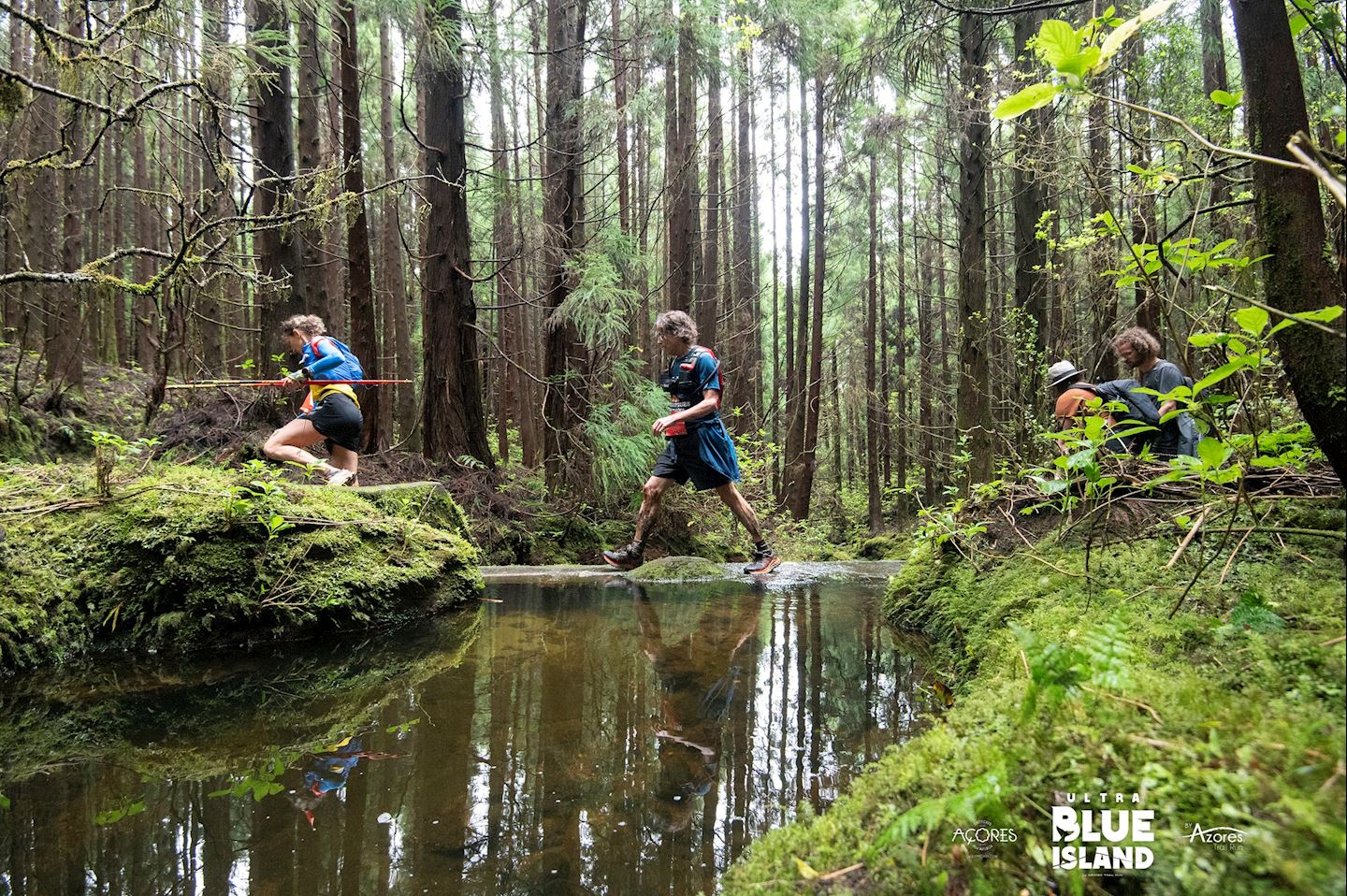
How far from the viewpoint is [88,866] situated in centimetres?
173

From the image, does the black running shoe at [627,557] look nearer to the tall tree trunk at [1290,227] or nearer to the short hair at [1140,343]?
the short hair at [1140,343]

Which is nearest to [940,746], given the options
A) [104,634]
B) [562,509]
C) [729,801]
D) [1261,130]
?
[729,801]

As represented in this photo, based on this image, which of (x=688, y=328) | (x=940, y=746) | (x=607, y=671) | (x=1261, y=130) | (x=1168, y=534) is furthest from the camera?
(x=688, y=328)

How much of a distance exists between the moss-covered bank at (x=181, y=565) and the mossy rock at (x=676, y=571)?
1.83 metres

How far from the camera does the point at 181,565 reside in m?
3.79

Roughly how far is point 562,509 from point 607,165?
18.6m

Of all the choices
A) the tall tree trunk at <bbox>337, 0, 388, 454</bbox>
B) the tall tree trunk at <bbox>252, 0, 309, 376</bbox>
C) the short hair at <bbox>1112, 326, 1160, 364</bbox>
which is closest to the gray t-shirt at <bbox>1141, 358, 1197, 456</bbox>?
the short hair at <bbox>1112, 326, 1160, 364</bbox>

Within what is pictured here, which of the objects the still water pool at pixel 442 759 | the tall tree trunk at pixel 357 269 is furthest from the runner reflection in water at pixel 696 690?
the tall tree trunk at pixel 357 269

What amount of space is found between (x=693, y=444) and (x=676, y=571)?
1.17 metres

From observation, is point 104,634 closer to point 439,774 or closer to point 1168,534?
point 439,774

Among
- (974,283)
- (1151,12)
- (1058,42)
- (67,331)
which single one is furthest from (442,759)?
(67,331)

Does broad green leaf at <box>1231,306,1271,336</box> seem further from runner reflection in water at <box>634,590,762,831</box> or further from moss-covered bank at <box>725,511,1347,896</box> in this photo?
runner reflection in water at <box>634,590,762,831</box>

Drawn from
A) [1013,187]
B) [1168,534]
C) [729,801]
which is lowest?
[729,801]

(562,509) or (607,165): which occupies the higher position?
(607,165)
